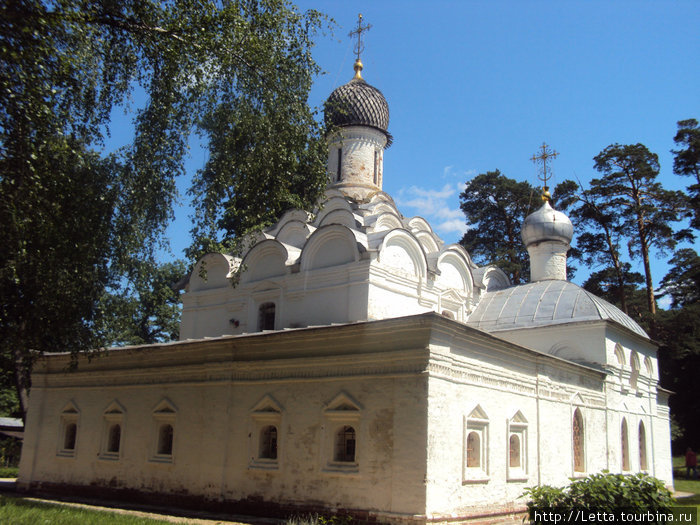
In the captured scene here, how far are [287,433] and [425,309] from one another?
4.39m

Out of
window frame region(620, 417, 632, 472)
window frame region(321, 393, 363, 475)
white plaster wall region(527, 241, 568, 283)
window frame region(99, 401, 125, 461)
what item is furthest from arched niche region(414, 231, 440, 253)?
window frame region(99, 401, 125, 461)

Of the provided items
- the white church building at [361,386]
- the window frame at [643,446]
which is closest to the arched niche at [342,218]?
the white church building at [361,386]

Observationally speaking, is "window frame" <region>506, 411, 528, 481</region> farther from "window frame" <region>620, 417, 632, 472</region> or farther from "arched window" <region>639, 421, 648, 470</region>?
"arched window" <region>639, 421, 648, 470</region>

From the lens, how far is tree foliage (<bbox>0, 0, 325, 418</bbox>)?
659 centimetres

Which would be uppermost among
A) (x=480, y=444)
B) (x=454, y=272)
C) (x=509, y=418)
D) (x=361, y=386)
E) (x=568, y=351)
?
(x=454, y=272)

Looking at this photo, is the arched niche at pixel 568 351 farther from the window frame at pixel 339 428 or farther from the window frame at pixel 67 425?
the window frame at pixel 67 425

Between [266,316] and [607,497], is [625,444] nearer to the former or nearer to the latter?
[607,497]

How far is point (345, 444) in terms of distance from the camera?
9.62 meters

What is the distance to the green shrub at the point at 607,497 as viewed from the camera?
23.6 ft

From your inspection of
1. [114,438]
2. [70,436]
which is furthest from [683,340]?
[70,436]

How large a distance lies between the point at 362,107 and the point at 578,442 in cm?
946

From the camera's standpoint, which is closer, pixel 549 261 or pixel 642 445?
pixel 642 445

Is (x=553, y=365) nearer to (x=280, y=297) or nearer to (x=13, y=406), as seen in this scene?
(x=280, y=297)

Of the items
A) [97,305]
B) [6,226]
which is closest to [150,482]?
[97,305]
